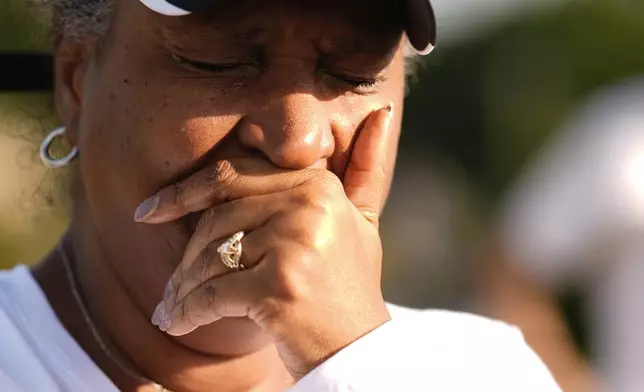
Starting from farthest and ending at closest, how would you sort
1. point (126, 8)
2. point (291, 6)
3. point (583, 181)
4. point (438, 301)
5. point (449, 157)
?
1. point (449, 157)
2. point (438, 301)
3. point (583, 181)
4. point (126, 8)
5. point (291, 6)

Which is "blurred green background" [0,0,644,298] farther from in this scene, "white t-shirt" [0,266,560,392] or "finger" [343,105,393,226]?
"finger" [343,105,393,226]

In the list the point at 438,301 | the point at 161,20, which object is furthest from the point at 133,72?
the point at 438,301

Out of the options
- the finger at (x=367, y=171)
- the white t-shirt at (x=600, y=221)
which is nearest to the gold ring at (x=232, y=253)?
the finger at (x=367, y=171)

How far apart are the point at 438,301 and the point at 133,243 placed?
828 centimetres

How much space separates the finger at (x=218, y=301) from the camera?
1805 mm

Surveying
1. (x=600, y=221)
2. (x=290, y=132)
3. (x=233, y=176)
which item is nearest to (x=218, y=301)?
(x=233, y=176)

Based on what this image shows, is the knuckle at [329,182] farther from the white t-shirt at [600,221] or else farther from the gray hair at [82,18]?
the white t-shirt at [600,221]

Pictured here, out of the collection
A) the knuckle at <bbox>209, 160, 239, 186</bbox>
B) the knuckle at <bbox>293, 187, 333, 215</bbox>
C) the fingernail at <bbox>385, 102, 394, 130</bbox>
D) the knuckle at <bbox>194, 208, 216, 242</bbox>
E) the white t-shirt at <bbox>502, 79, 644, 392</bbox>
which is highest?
the knuckle at <bbox>293, 187, 333, 215</bbox>

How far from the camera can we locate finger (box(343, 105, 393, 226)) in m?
2.06

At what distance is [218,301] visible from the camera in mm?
1829

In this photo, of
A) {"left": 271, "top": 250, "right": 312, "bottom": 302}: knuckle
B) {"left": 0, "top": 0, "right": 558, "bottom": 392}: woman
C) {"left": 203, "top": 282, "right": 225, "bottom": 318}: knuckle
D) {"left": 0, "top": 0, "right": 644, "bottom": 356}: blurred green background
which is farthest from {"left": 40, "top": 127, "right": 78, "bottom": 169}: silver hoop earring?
{"left": 0, "top": 0, "right": 644, "bottom": 356}: blurred green background

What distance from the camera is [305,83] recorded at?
199 centimetres

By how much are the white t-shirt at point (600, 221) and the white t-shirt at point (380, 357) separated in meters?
3.30

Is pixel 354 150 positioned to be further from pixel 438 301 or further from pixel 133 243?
pixel 438 301
